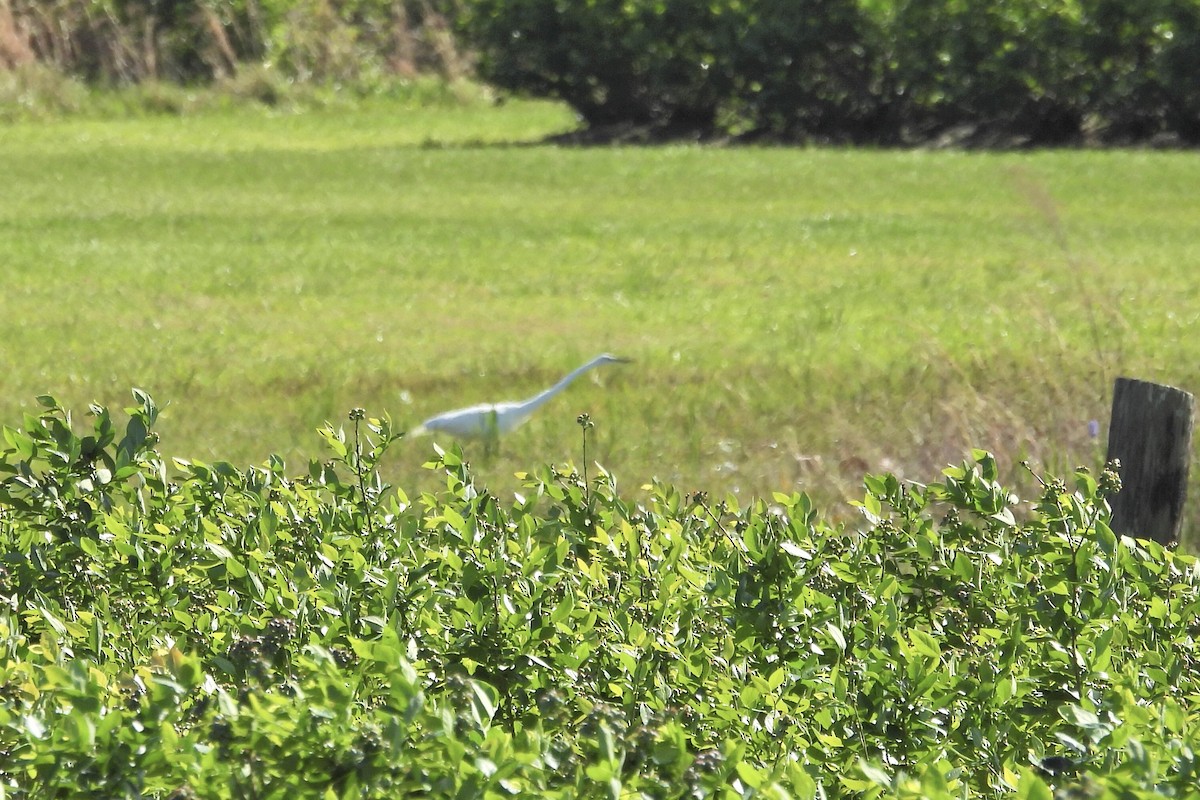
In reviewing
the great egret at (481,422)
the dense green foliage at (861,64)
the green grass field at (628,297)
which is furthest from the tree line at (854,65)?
the great egret at (481,422)

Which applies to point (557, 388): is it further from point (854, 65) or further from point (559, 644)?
point (854, 65)

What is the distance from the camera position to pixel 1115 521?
14.2 feet

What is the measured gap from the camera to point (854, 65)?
63.8 ft

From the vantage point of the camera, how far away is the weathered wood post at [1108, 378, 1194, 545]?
417cm

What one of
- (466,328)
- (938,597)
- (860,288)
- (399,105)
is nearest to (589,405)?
(466,328)

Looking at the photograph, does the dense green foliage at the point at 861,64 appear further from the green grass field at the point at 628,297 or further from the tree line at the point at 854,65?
the green grass field at the point at 628,297

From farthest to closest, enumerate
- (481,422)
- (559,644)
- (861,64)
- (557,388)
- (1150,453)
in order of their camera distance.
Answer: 1. (861,64)
2. (481,422)
3. (557,388)
4. (1150,453)
5. (559,644)

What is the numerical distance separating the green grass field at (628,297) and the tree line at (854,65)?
1652 millimetres

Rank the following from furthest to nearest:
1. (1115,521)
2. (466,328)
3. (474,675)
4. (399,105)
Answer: (399,105) → (466,328) → (1115,521) → (474,675)

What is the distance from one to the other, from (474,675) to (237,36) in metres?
22.2

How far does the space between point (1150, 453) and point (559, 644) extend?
6.42 feet

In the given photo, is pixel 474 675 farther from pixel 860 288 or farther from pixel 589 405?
pixel 860 288

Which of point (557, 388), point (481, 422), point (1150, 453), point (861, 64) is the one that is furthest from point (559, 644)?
point (861, 64)

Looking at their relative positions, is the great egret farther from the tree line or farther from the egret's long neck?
the tree line
